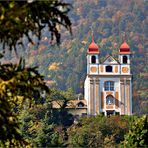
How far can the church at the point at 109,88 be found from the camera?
318 ft

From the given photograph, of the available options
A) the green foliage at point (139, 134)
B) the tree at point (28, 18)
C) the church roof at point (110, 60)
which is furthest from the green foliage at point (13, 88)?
the church roof at point (110, 60)

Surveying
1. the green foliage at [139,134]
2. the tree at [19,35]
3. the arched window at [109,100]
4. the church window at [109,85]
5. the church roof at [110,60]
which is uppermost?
the church roof at [110,60]

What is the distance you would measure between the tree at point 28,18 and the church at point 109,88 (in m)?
83.5

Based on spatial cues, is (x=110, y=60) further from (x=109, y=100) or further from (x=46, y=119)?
(x=46, y=119)

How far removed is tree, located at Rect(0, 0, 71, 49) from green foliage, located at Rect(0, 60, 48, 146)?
536 millimetres

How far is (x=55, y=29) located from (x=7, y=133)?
2072 millimetres

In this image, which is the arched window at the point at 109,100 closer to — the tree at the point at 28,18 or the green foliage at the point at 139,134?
the green foliage at the point at 139,134

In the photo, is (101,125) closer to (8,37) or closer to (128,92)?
(128,92)

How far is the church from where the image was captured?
97.0 meters

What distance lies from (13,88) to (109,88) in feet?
283

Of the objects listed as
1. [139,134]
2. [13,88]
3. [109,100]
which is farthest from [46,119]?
[13,88]

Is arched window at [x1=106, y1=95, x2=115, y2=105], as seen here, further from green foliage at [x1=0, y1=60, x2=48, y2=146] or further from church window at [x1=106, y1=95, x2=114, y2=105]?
green foliage at [x1=0, y1=60, x2=48, y2=146]

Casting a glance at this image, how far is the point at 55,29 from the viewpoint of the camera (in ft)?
42.3

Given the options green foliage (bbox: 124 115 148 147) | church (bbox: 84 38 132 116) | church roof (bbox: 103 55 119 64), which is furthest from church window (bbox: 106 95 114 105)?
green foliage (bbox: 124 115 148 147)
